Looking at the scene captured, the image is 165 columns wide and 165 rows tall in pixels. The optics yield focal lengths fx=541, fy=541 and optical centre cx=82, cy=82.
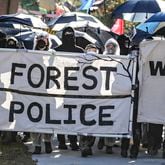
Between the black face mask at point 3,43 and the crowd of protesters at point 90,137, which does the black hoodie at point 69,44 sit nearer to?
the crowd of protesters at point 90,137

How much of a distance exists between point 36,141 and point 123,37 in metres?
2.59

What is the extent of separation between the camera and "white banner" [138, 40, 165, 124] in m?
8.67

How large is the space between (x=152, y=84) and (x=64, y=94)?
56.2 inches

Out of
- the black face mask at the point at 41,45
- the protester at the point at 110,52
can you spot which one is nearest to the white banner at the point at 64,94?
the protester at the point at 110,52

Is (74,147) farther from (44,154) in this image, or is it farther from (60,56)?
(60,56)

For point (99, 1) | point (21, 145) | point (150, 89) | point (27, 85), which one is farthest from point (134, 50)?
point (99, 1)

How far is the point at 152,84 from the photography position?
28.6 ft

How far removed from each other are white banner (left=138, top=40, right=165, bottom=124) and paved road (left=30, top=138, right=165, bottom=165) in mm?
661

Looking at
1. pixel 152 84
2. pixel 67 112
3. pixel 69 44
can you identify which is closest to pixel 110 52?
pixel 69 44

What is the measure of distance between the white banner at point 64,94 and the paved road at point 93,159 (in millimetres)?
460

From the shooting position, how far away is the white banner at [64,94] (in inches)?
340

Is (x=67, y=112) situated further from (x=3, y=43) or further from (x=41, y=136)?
(x=3, y=43)

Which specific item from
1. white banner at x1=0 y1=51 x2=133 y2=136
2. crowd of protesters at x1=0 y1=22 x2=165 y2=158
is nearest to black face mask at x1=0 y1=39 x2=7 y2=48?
crowd of protesters at x1=0 y1=22 x2=165 y2=158

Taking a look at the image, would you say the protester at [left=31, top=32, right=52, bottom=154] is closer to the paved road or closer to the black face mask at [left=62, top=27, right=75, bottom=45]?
the paved road
